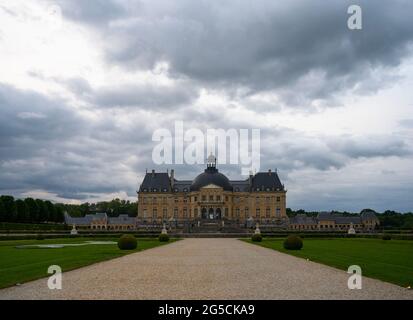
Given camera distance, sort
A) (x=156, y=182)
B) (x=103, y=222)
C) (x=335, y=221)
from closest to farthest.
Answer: (x=156, y=182)
(x=103, y=222)
(x=335, y=221)

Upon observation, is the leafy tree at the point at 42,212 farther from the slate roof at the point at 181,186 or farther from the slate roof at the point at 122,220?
the slate roof at the point at 181,186

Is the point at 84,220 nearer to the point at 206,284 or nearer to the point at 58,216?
the point at 58,216

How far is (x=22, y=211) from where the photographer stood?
219ft

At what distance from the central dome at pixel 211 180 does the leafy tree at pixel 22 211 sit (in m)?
25.6

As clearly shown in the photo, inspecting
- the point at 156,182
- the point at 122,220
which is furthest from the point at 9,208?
the point at 122,220

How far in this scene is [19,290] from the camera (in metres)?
9.69

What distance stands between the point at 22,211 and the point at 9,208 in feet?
10.5

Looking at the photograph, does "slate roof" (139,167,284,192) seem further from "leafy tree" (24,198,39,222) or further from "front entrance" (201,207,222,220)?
"leafy tree" (24,198,39,222)

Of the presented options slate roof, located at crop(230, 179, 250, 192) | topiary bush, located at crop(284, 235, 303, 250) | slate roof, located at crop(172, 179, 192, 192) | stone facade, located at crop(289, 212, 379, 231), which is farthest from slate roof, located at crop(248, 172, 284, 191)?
topiary bush, located at crop(284, 235, 303, 250)

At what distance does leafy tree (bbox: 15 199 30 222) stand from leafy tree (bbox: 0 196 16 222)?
166cm

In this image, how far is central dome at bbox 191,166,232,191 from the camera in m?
75.9
